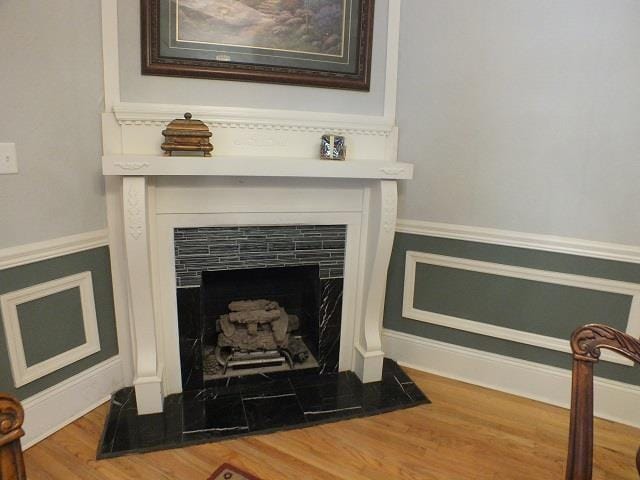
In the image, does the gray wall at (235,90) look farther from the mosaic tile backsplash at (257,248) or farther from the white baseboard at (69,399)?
the white baseboard at (69,399)

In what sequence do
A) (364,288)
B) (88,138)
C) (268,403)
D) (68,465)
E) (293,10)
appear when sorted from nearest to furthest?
(68,465)
(88,138)
(293,10)
(268,403)
(364,288)

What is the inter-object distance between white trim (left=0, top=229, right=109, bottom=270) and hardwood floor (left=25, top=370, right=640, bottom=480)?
0.79 meters

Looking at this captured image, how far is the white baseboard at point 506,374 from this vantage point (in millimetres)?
2051

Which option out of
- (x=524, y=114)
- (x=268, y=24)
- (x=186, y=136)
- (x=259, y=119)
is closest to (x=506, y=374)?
(x=524, y=114)

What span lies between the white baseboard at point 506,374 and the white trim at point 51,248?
5.38 feet

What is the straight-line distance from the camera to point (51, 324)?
1.85 meters

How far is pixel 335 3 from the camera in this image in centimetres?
203

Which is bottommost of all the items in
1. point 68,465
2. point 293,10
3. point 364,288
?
point 68,465

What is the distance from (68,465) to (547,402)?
2248mm

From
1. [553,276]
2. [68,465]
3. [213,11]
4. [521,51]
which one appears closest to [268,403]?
[68,465]

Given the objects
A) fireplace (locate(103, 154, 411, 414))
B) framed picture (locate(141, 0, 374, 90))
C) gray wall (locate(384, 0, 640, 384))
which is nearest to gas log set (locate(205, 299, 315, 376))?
fireplace (locate(103, 154, 411, 414))

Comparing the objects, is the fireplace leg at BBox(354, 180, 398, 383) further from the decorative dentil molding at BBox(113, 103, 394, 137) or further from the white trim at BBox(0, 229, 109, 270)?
the white trim at BBox(0, 229, 109, 270)

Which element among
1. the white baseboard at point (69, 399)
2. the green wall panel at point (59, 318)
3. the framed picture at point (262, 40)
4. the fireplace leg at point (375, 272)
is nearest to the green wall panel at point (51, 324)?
the green wall panel at point (59, 318)

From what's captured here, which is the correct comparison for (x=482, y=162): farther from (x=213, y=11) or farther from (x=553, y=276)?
(x=213, y=11)
